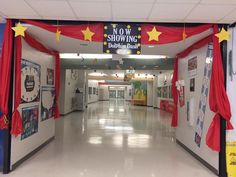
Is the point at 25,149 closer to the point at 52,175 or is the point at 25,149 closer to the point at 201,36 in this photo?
the point at 52,175

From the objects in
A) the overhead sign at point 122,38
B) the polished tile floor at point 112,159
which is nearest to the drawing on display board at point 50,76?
the polished tile floor at point 112,159

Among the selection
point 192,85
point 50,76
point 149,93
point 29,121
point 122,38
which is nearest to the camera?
point 122,38

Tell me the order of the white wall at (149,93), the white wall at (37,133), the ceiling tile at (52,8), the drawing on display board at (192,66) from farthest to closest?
the white wall at (149,93) < the drawing on display board at (192,66) < the white wall at (37,133) < the ceiling tile at (52,8)

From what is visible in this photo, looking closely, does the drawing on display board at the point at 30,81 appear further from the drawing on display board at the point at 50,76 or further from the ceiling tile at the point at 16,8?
the ceiling tile at the point at 16,8

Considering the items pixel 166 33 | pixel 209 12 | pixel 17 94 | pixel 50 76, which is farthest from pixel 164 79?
pixel 17 94

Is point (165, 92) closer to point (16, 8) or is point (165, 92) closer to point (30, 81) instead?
point (30, 81)

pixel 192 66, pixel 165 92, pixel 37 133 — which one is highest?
pixel 192 66

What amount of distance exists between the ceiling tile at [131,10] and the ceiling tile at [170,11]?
0.13 meters

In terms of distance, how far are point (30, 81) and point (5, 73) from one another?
102 cm

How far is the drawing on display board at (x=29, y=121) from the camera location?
16.5 ft

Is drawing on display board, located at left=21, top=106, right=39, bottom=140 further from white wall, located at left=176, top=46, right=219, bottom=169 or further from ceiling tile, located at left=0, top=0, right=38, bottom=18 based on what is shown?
white wall, located at left=176, top=46, right=219, bottom=169

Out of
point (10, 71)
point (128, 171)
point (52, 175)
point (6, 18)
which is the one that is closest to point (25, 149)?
point (52, 175)

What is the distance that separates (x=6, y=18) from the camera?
14.4 feet

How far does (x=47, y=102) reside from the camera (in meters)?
6.52
